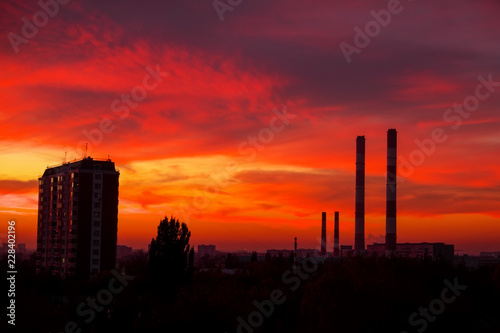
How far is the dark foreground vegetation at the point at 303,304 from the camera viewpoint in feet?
116

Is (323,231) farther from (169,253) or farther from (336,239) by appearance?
(169,253)

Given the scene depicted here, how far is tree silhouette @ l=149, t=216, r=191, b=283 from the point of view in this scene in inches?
1960

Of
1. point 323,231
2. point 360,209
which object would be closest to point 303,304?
point 360,209

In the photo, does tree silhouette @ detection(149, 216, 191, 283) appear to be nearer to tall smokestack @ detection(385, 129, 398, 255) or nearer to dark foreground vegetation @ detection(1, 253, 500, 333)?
dark foreground vegetation @ detection(1, 253, 500, 333)

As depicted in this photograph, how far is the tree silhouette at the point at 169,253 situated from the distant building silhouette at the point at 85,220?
48.4 m

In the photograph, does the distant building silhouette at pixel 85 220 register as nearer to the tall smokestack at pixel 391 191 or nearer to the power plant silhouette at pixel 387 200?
the power plant silhouette at pixel 387 200

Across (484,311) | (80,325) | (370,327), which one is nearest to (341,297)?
(370,327)

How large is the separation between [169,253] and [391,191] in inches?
1685

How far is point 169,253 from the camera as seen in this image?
51281 mm

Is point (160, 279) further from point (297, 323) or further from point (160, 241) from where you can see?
point (297, 323)

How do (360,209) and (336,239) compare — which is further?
(336,239)

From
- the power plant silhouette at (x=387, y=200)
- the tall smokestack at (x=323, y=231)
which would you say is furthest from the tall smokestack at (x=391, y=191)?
the tall smokestack at (x=323, y=231)

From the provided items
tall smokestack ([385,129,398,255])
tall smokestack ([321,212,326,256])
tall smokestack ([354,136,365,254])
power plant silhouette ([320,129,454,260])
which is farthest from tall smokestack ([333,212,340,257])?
tall smokestack ([385,129,398,255])

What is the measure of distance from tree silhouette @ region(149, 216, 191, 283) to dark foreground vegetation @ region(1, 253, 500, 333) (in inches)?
17.7
